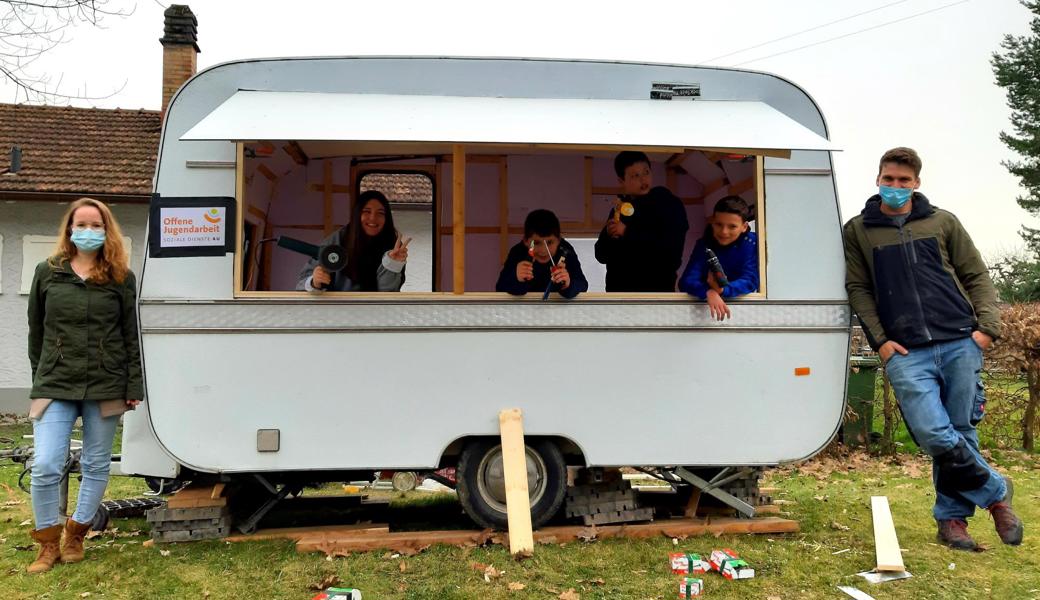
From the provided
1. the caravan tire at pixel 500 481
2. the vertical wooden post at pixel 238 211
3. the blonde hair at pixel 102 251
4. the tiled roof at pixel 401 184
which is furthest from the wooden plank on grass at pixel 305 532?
the tiled roof at pixel 401 184

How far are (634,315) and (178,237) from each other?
2665 mm

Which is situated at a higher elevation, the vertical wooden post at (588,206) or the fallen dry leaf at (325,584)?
the vertical wooden post at (588,206)

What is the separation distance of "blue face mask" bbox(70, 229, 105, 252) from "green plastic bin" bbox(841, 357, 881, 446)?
748 cm

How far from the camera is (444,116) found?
13.9ft

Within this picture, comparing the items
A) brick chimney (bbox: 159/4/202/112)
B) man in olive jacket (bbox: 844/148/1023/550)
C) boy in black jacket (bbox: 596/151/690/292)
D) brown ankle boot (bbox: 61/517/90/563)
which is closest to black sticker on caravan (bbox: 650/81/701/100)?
boy in black jacket (bbox: 596/151/690/292)

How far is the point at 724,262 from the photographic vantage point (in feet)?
15.4

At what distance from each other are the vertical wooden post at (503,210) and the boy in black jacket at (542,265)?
50.2 inches

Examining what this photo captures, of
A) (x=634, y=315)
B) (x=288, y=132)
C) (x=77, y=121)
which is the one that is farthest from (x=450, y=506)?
(x=77, y=121)

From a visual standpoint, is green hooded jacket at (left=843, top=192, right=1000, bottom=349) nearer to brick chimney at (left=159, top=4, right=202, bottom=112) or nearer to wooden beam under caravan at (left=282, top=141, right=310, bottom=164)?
wooden beam under caravan at (left=282, top=141, right=310, bottom=164)

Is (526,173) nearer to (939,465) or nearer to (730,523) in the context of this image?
(730,523)

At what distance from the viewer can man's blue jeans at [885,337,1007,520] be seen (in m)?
4.23

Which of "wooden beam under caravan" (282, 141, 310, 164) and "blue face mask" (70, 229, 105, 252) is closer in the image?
"blue face mask" (70, 229, 105, 252)

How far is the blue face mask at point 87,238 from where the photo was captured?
13.6 ft

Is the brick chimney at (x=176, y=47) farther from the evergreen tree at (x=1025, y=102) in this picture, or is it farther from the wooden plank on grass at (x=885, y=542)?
the evergreen tree at (x=1025, y=102)
